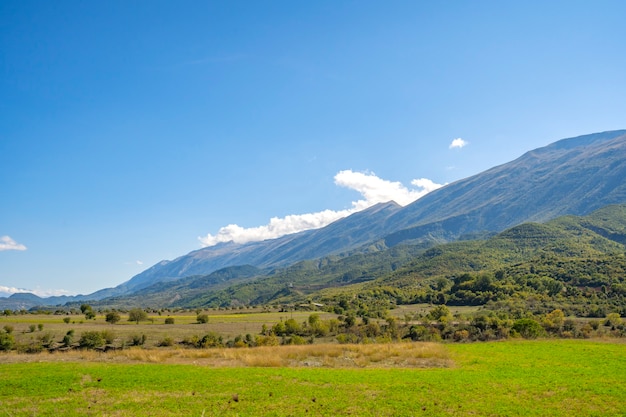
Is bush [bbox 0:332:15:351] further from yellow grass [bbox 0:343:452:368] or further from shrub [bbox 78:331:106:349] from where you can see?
yellow grass [bbox 0:343:452:368]

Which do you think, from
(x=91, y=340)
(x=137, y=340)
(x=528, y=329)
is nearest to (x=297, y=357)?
(x=137, y=340)

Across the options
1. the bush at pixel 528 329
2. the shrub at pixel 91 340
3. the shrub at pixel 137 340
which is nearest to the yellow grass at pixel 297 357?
the shrub at pixel 91 340

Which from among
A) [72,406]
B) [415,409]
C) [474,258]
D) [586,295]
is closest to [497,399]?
[415,409]

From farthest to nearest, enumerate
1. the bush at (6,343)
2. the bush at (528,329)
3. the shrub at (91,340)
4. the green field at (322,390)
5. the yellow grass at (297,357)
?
the shrub at (91,340), the bush at (528,329), the bush at (6,343), the yellow grass at (297,357), the green field at (322,390)

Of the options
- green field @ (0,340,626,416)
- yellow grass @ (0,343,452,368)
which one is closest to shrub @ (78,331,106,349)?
yellow grass @ (0,343,452,368)

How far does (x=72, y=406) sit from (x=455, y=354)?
28345 mm

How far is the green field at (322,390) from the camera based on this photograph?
59.7 feet

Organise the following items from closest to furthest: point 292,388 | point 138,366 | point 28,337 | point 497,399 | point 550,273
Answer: point 497,399 < point 292,388 < point 138,366 < point 28,337 < point 550,273

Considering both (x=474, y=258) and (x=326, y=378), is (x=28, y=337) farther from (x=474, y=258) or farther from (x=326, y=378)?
(x=474, y=258)

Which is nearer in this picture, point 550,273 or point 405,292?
point 550,273

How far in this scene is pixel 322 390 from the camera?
2139 centimetres

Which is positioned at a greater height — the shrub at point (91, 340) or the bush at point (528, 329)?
the shrub at point (91, 340)

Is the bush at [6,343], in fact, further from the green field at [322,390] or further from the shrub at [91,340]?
the green field at [322,390]

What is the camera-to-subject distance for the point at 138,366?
27984 millimetres
